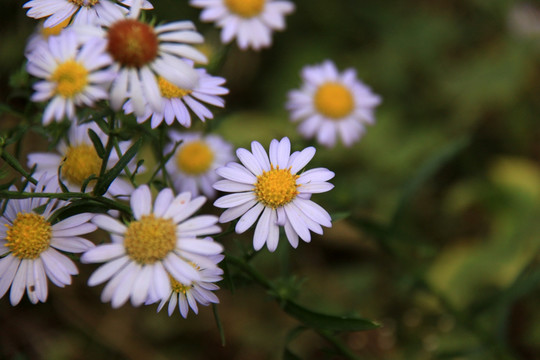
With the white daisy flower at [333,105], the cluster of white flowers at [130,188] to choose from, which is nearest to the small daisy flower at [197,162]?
the white daisy flower at [333,105]

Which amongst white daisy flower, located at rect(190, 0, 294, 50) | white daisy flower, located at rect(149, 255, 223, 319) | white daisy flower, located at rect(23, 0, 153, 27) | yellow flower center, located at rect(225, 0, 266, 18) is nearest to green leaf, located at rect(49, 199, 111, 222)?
white daisy flower, located at rect(149, 255, 223, 319)

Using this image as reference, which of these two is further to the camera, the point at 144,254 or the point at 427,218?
the point at 427,218

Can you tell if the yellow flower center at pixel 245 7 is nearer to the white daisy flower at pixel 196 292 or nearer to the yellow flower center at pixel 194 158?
the yellow flower center at pixel 194 158

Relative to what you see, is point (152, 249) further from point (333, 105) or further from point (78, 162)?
point (333, 105)

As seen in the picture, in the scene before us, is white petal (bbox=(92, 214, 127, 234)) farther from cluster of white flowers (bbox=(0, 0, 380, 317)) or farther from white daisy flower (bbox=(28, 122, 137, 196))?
white daisy flower (bbox=(28, 122, 137, 196))

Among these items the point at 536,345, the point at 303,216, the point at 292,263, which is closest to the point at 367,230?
the point at 303,216

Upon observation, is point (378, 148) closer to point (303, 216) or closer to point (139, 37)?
point (303, 216)
